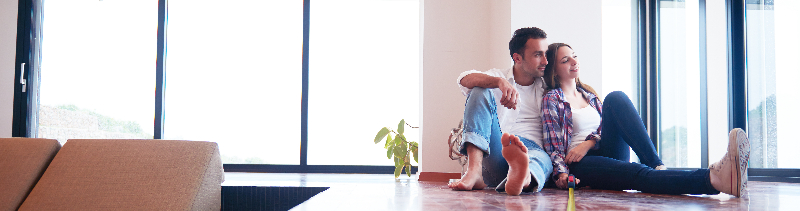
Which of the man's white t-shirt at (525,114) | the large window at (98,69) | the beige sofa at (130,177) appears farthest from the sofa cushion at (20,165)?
the large window at (98,69)

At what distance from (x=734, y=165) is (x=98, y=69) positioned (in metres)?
4.89

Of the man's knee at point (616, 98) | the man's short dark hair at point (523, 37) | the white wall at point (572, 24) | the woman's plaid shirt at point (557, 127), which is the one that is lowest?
the woman's plaid shirt at point (557, 127)

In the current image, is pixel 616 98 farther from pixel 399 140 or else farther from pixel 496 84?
pixel 399 140

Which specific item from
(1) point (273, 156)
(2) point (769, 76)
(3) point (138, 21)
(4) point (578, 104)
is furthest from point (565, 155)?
(3) point (138, 21)

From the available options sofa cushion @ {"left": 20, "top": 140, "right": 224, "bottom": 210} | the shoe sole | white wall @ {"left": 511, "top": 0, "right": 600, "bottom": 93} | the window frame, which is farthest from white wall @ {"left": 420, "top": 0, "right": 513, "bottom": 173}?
the shoe sole

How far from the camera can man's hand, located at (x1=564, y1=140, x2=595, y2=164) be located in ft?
6.57

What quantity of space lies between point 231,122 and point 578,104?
10.9ft

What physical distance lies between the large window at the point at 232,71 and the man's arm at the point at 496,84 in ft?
9.34

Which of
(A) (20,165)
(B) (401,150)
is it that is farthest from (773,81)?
(A) (20,165)

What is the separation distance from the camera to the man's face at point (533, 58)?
2.18 meters

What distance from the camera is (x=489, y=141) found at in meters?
1.90

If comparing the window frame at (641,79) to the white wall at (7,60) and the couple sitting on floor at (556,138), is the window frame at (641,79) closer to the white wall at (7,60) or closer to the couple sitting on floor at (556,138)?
the white wall at (7,60)

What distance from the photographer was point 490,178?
6.38 feet

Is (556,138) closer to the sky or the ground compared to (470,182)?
closer to the sky
